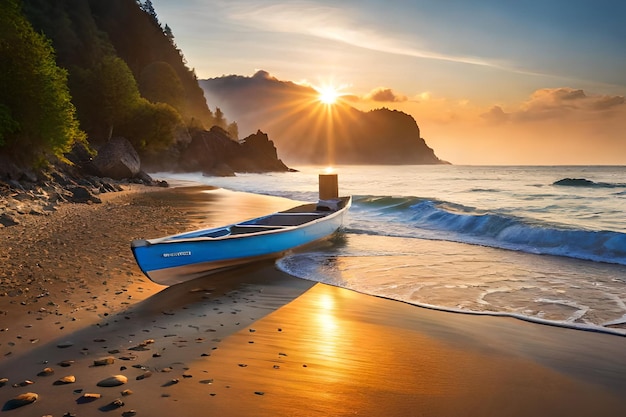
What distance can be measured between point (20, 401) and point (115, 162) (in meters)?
34.9

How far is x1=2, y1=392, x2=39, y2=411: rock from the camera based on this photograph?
354cm

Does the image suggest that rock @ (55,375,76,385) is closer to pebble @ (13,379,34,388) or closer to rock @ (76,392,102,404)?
pebble @ (13,379,34,388)

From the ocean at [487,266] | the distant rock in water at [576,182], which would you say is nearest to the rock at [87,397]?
the ocean at [487,266]

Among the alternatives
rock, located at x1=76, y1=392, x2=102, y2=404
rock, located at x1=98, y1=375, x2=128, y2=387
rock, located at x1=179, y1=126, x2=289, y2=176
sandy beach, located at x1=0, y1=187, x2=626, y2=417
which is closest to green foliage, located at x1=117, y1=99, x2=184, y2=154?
rock, located at x1=179, y1=126, x2=289, y2=176

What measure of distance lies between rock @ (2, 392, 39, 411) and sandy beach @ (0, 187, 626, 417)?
0.04 ft

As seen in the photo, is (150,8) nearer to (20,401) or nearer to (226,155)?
(226,155)

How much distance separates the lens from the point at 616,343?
5.44 meters

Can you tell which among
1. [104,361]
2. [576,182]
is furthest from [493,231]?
[576,182]

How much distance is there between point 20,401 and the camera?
3584mm

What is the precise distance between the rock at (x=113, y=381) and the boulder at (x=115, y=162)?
114ft

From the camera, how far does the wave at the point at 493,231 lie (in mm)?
12242

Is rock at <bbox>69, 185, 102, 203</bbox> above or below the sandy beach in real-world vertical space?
above

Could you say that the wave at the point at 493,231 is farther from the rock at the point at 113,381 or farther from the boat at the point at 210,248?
the rock at the point at 113,381

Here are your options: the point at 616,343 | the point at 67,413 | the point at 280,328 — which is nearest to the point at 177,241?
the point at 280,328
